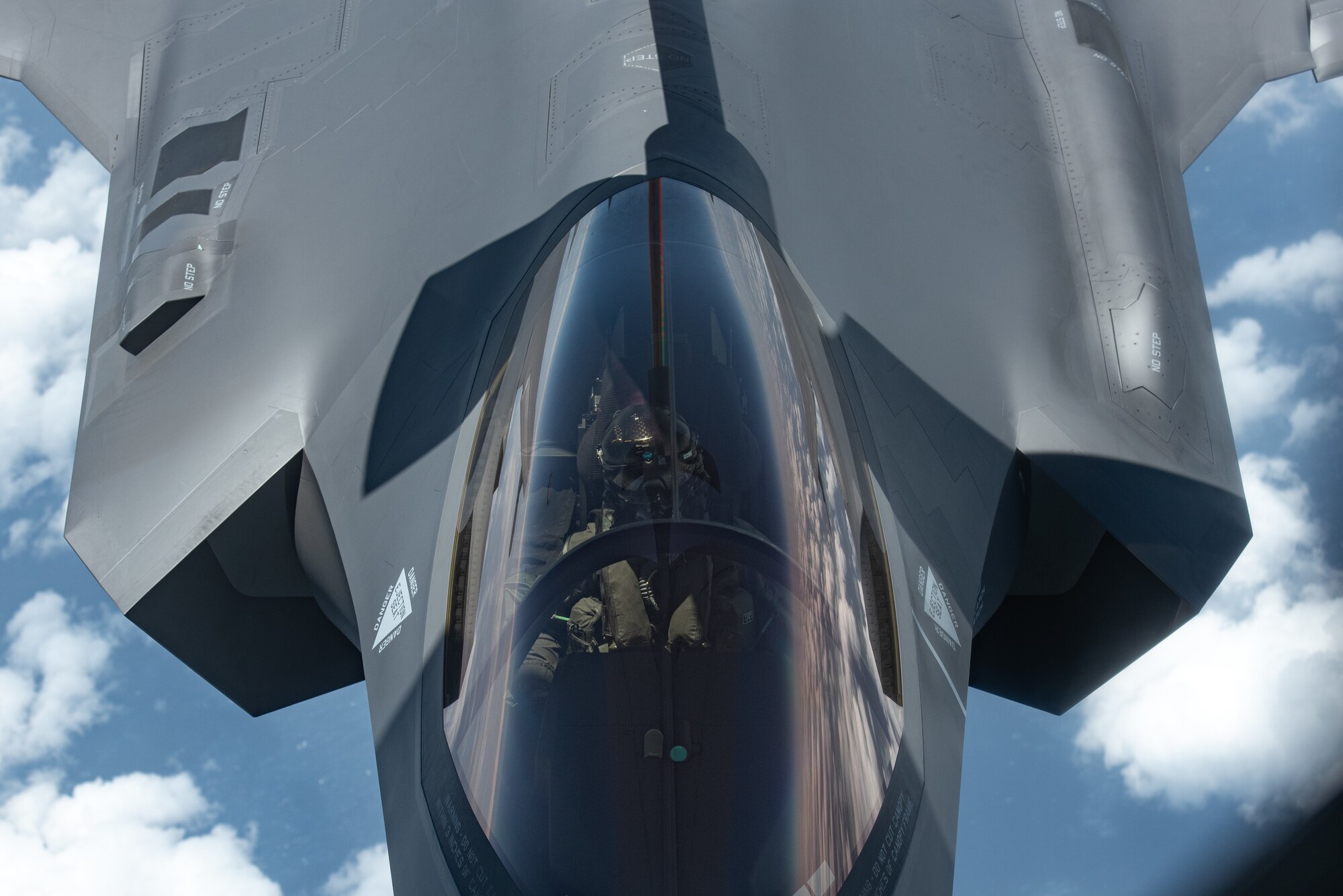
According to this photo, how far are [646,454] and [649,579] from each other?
402mm

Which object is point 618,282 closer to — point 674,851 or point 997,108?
point 674,851

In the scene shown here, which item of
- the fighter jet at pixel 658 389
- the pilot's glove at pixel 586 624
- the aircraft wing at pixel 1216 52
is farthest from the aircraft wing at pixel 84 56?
the aircraft wing at pixel 1216 52

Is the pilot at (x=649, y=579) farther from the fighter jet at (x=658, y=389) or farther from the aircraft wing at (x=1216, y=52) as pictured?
the aircraft wing at (x=1216, y=52)

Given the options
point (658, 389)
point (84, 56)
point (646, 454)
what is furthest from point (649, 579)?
point (84, 56)


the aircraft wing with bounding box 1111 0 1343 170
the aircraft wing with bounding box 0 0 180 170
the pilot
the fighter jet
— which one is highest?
the aircraft wing with bounding box 0 0 180 170

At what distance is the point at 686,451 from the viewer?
11.9ft

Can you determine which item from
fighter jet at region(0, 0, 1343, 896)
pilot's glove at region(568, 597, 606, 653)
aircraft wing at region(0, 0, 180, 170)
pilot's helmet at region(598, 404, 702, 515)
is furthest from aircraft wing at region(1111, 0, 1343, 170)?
aircraft wing at region(0, 0, 180, 170)

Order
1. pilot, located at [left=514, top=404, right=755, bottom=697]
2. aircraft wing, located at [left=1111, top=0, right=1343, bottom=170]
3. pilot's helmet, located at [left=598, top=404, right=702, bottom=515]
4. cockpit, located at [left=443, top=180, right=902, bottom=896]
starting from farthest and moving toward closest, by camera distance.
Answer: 1. aircraft wing, located at [left=1111, top=0, right=1343, bottom=170]
2. pilot's helmet, located at [left=598, top=404, right=702, bottom=515]
3. pilot, located at [left=514, top=404, right=755, bottom=697]
4. cockpit, located at [left=443, top=180, right=902, bottom=896]

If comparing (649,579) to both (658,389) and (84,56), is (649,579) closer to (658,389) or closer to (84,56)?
(658,389)

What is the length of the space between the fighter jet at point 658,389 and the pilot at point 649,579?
1cm

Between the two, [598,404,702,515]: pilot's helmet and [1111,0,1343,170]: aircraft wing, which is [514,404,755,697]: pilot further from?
[1111,0,1343,170]: aircraft wing

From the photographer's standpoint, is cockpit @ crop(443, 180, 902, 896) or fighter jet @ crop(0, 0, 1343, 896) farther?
fighter jet @ crop(0, 0, 1343, 896)

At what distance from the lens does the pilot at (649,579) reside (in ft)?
11.1

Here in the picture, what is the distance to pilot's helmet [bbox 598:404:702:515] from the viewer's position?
141 inches
